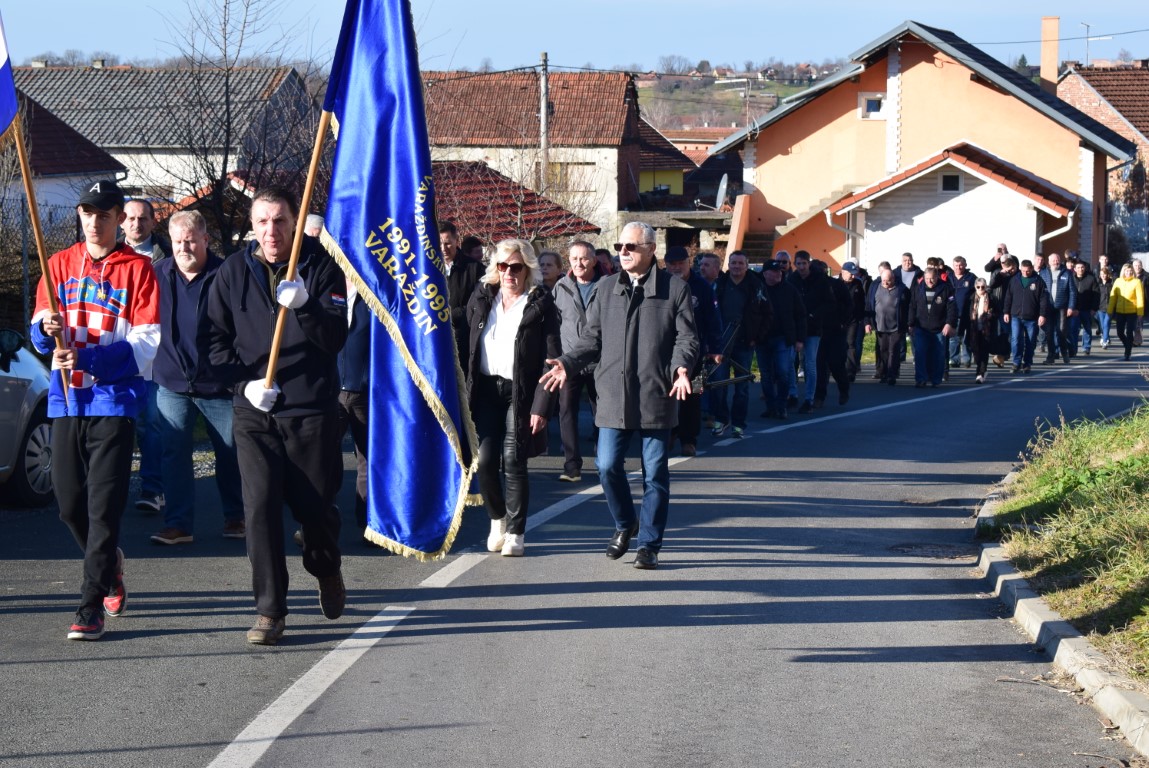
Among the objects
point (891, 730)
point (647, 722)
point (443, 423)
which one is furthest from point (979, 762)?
point (443, 423)

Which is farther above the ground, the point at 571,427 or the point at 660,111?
the point at 660,111

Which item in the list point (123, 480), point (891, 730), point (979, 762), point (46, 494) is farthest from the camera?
point (46, 494)

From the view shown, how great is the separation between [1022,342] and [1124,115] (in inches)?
1616

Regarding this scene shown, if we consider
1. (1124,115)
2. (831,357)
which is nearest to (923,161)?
(831,357)

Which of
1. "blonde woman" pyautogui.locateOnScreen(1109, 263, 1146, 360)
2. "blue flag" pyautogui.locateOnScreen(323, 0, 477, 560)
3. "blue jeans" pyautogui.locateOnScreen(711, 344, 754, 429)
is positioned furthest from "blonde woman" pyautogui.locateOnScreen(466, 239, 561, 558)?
"blonde woman" pyautogui.locateOnScreen(1109, 263, 1146, 360)

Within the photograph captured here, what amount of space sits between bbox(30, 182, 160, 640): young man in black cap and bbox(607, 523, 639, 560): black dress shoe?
3042mm

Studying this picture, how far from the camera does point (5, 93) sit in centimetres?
665

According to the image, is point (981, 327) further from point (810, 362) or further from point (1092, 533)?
point (1092, 533)

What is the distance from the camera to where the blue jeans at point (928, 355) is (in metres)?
A: 22.0

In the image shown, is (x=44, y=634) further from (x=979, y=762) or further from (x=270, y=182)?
(x=270, y=182)

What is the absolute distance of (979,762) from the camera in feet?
17.4

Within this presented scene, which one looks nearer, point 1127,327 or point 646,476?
point 646,476

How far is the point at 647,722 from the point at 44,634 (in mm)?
2982

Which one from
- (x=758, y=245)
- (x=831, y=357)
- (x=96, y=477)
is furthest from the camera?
(x=758, y=245)
